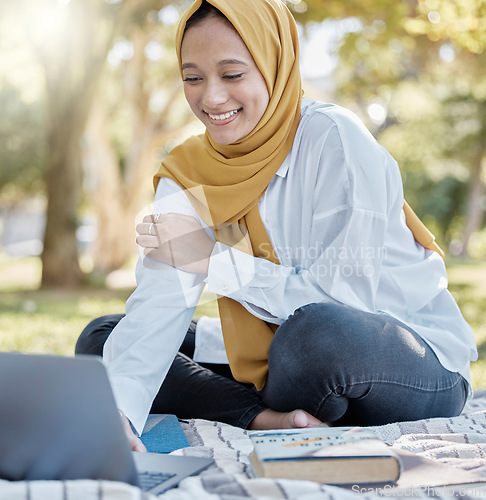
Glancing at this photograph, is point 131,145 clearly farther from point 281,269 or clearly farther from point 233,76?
point 281,269

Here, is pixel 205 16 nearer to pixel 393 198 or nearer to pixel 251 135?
pixel 251 135

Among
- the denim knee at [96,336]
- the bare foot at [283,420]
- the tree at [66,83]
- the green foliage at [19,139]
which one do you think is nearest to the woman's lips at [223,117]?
the denim knee at [96,336]

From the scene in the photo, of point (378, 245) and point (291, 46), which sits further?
point (291, 46)

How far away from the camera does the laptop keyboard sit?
131 centimetres

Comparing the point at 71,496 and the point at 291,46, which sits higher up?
the point at 291,46

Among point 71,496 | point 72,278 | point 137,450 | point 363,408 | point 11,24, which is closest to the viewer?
point 71,496

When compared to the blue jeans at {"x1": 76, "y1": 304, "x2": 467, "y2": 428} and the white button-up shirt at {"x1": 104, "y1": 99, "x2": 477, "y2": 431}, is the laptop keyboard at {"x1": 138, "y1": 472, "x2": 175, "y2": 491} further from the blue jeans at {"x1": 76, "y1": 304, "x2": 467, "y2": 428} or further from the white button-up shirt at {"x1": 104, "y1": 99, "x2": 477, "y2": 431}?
the blue jeans at {"x1": 76, "y1": 304, "x2": 467, "y2": 428}

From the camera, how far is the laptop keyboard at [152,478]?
51.4 inches

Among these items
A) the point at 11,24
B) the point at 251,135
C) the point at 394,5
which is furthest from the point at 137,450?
the point at 11,24

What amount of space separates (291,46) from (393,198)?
0.60m

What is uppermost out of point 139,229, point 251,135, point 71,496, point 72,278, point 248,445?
point 251,135

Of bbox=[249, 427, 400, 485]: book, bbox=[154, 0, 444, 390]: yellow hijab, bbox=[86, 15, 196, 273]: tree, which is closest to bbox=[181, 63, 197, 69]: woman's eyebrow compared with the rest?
bbox=[154, 0, 444, 390]: yellow hijab

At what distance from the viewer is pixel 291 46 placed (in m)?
2.14

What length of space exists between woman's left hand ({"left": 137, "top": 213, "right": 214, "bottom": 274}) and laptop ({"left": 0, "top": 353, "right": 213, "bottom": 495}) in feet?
2.48
